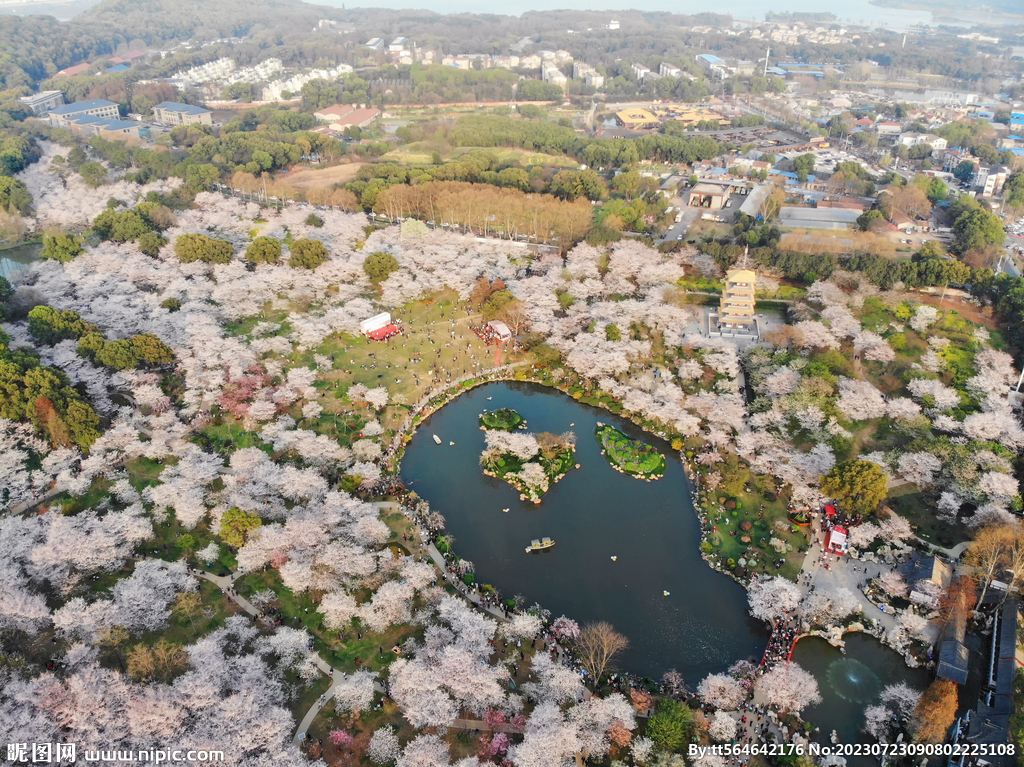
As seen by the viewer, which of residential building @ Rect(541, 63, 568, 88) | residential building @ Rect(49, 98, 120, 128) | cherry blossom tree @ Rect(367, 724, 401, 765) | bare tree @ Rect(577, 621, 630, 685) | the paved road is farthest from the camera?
residential building @ Rect(541, 63, 568, 88)

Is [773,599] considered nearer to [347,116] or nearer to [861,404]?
[861,404]

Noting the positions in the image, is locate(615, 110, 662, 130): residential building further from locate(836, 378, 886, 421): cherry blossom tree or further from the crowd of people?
the crowd of people

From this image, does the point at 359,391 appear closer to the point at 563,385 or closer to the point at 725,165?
the point at 563,385

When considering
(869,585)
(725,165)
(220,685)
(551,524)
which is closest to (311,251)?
(551,524)

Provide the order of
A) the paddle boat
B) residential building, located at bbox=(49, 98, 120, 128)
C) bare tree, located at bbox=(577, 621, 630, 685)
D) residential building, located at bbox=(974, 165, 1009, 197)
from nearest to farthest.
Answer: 1. bare tree, located at bbox=(577, 621, 630, 685)
2. the paddle boat
3. residential building, located at bbox=(974, 165, 1009, 197)
4. residential building, located at bbox=(49, 98, 120, 128)

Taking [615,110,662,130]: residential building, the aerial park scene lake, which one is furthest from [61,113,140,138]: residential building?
the aerial park scene lake

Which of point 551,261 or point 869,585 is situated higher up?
point 551,261
